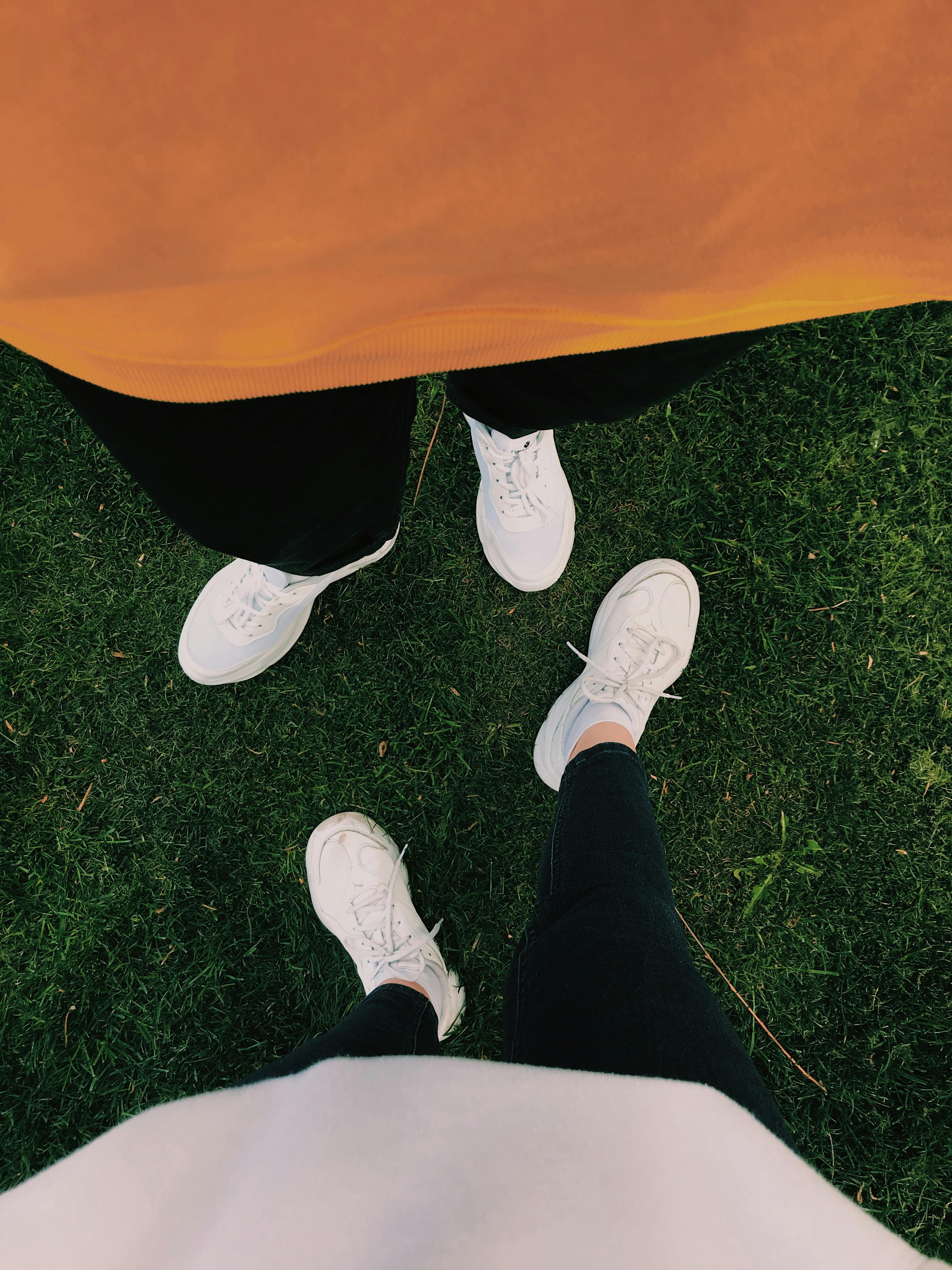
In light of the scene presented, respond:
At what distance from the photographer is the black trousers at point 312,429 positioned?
699 millimetres

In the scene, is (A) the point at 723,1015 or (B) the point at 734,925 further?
(B) the point at 734,925

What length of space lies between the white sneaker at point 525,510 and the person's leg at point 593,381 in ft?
1.65

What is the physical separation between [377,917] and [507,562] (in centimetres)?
89

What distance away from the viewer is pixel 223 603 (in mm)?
1586

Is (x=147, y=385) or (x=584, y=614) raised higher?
(x=147, y=385)

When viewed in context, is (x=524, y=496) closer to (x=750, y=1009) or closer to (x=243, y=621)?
(x=243, y=621)

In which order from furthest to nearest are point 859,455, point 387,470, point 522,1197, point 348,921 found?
point 859,455 < point 348,921 < point 387,470 < point 522,1197

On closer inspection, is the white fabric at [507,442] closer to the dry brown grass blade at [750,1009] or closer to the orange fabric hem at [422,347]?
the orange fabric hem at [422,347]

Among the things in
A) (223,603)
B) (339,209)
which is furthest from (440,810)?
(339,209)

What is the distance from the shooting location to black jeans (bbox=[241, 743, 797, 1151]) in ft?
2.83

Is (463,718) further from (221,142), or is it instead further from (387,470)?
(221,142)

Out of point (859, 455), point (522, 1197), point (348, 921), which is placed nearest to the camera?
point (522, 1197)

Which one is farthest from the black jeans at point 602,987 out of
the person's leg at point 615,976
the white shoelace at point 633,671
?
the white shoelace at point 633,671

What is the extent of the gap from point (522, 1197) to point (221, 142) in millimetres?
773
